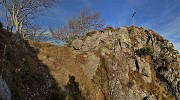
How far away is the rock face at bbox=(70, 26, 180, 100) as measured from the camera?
18.8 meters

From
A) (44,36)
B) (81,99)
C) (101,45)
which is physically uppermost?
(44,36)

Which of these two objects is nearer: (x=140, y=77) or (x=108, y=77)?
(x=108, y=77)

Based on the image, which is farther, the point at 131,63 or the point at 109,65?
the point at 131,63

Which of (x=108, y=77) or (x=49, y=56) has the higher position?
(x=49, y=56)

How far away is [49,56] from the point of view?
60.0 feet

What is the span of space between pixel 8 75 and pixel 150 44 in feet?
56.0

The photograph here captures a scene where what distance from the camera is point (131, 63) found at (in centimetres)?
2114

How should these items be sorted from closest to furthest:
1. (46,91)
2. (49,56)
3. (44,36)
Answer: (46,91) → (49,56) → (44,36)

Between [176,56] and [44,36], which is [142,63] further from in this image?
[44,36]

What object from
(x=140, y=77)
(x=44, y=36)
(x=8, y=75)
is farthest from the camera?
(x=44, y=36)

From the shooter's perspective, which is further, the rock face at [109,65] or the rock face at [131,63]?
the rock face at [131,63]

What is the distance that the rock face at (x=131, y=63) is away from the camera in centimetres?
1880

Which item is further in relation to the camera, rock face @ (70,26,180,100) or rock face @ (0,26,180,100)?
rock face @ (70,26,180,100)

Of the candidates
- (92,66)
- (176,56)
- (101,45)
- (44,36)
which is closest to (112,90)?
(92,66)
